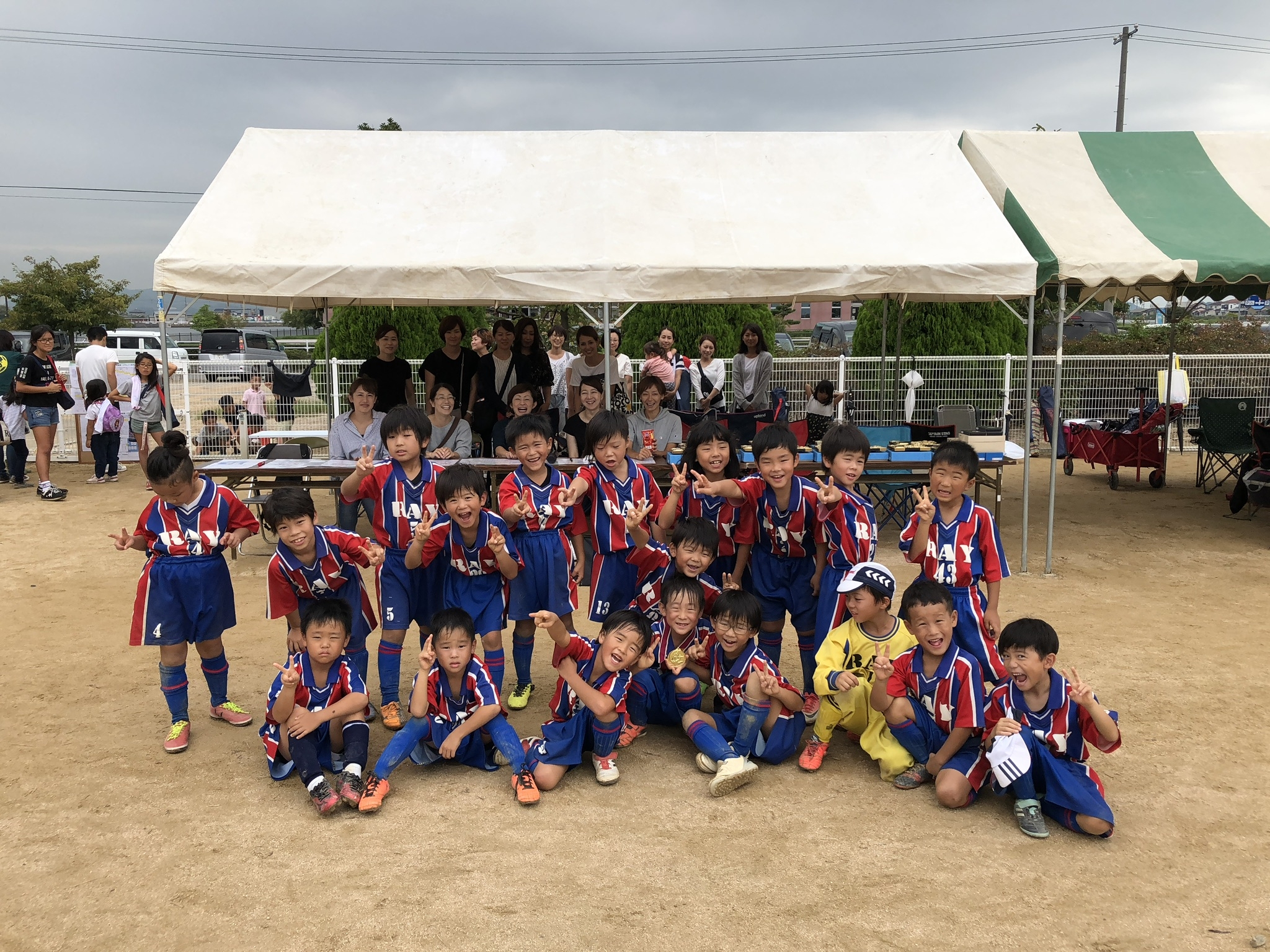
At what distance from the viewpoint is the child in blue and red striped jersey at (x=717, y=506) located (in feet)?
13.7

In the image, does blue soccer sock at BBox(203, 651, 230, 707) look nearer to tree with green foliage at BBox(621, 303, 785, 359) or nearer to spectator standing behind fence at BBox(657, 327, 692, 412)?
spectator standing behind fence at BBox(657, 327, 692, 412)

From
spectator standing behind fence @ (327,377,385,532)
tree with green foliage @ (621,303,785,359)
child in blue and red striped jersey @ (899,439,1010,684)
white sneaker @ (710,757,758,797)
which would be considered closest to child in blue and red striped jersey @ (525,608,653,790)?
white sneaker @ (710,757,758,797)

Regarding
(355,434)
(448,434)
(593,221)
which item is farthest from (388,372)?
(593,221)

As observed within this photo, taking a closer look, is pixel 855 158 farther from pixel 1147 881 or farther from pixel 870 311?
pixel 870 311

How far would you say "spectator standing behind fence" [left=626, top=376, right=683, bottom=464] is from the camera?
6650 mm

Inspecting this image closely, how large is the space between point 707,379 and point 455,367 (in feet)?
11.9

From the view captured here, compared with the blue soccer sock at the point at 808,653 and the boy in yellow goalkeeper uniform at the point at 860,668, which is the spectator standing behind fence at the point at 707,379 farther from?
the boy in yellow goalkeeper uniform at the point at 860,668

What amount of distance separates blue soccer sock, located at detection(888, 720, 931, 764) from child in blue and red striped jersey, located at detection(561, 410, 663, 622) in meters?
1.30

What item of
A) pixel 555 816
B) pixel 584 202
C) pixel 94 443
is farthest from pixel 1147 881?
pixel 94 443

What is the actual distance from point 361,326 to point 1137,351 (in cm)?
1330

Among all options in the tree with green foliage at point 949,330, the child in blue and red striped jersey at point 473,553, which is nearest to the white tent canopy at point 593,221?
the child in blue and red striped jersey at point 473,553

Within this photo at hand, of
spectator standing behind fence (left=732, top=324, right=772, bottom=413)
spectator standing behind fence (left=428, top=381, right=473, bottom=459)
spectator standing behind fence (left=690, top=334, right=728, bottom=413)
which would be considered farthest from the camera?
spectator standing behind fence (left=690, top=334, right=728, bottom=413)

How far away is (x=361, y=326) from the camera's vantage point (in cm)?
1476

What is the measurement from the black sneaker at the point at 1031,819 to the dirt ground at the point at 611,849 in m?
0.04
